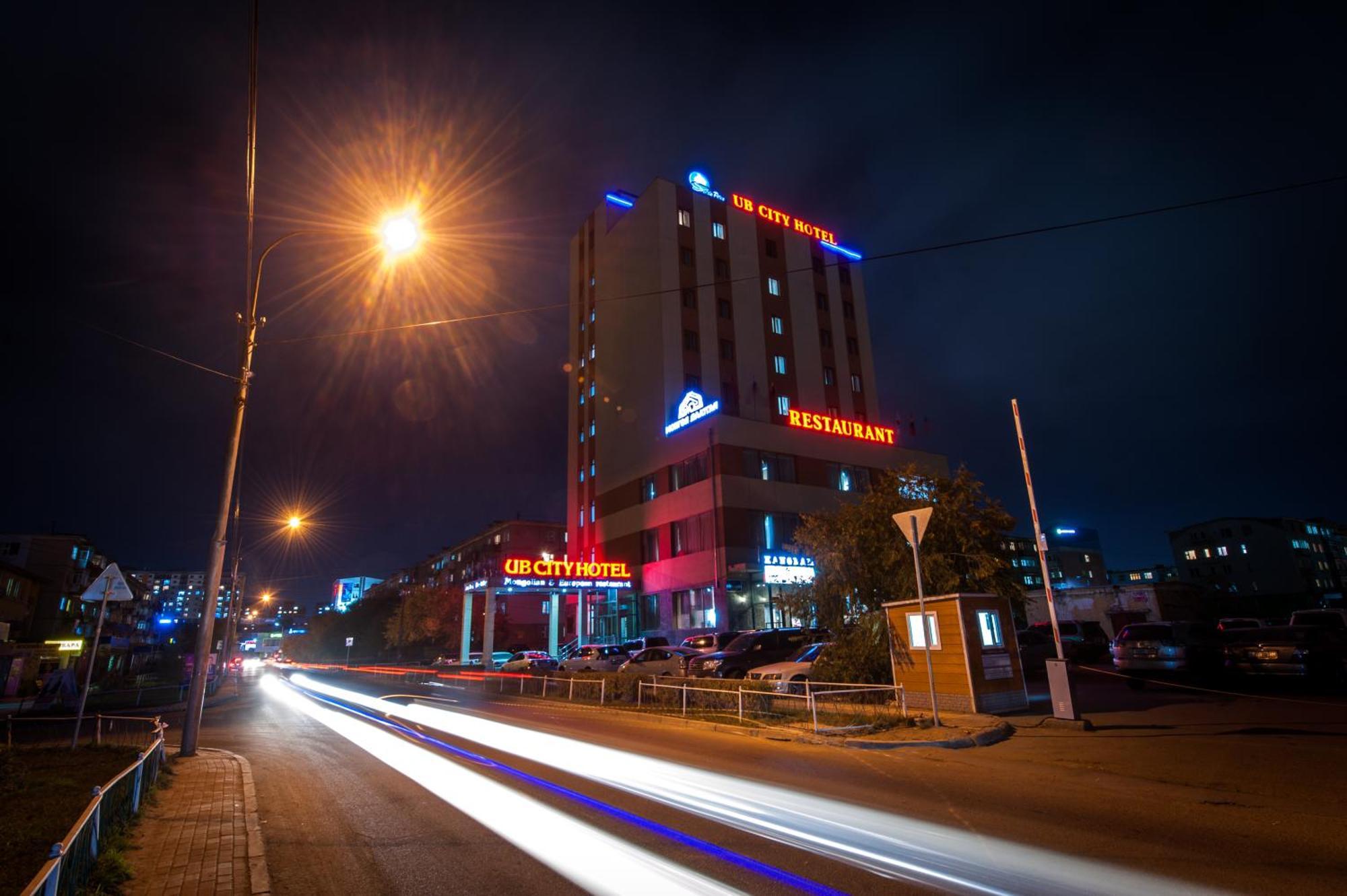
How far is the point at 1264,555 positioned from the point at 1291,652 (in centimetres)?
8086

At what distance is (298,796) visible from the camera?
8906mm

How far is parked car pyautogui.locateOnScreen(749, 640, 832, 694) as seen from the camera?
18.0 m

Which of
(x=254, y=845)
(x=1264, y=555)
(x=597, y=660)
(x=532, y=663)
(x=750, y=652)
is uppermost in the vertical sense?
(x=1264, y=555)

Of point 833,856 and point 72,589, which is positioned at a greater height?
point 72,589

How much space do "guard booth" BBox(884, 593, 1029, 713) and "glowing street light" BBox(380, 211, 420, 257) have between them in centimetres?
1297

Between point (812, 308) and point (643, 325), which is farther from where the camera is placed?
point (812, 308)

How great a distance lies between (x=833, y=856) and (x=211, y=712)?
2536 centimetres

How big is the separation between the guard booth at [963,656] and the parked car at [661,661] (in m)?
10.4

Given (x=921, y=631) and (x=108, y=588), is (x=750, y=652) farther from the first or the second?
(x=108, y=588)

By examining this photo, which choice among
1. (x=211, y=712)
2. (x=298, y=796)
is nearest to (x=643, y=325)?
(x=211, y=712)

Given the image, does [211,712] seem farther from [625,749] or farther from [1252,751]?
[1252,751]

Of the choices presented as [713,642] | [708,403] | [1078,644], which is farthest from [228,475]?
[708,403]

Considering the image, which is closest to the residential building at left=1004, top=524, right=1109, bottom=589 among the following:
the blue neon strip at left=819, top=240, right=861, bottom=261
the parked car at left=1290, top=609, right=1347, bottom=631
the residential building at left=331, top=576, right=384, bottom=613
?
the blue neon strip at left=819, top=240, right=861, bottom=261

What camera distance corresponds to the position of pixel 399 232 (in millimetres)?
12688
